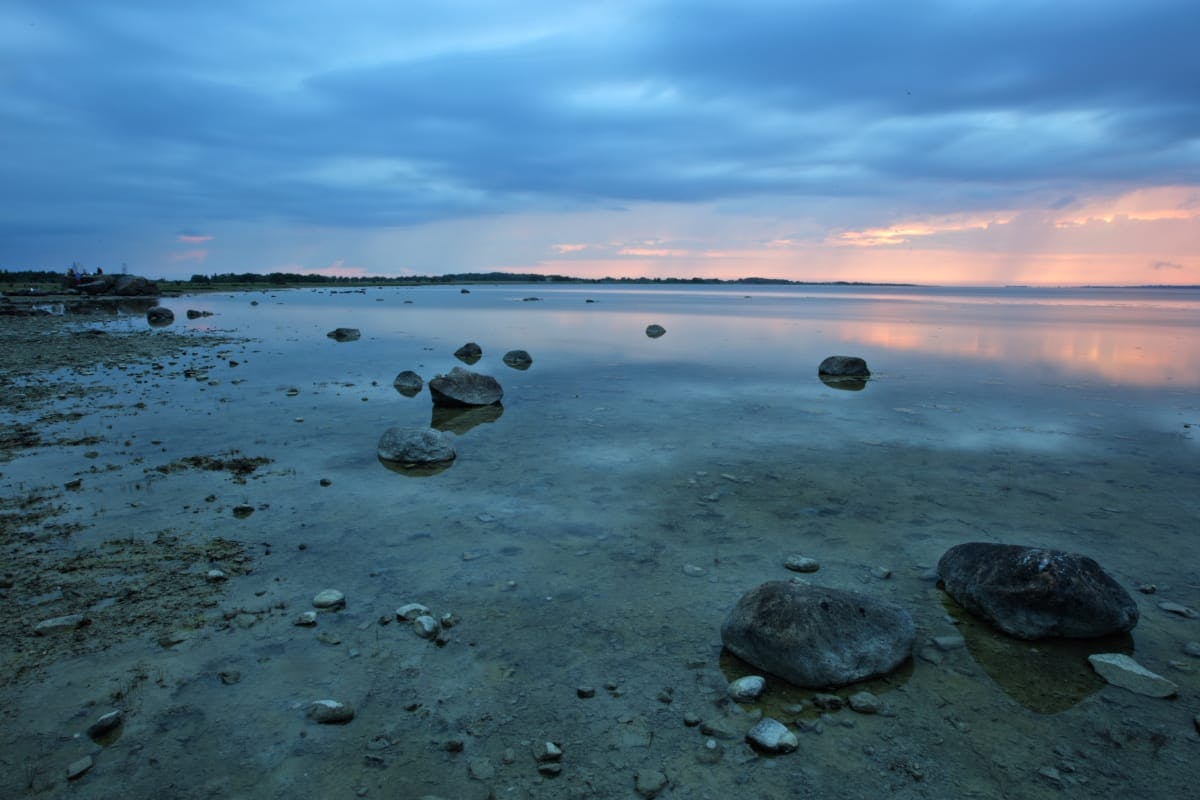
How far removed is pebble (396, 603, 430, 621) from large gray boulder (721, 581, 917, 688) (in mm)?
3104

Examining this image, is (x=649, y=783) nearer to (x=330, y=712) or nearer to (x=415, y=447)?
(x=330, y=712)

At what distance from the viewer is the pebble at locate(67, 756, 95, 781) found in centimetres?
434

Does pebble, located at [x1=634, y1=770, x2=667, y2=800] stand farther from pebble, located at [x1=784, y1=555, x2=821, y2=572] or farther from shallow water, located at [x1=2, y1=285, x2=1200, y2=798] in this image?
pebble, located at [x1=784, y1=555, x2=821, y2=572]

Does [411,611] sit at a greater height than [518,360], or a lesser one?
lesser

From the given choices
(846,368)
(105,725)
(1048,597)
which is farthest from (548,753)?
(846,368)

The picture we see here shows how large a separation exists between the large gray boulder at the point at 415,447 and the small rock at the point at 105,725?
7271 millimetres

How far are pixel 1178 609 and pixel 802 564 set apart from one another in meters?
3.83

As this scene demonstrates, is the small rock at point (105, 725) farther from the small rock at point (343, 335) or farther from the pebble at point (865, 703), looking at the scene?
the small rock at point (343, 335)

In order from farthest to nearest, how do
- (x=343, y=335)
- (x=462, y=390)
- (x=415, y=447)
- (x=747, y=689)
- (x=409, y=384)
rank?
(x=343, y=335) → (x=409, y=384) → (x=462, y=390) → (x=415, y=447) → (x=747, y=689)

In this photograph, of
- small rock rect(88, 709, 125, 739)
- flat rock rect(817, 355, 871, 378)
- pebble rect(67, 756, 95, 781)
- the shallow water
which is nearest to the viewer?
pebble rect(67, 756, 95, 781)

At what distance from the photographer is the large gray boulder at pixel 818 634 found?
18.1 ft

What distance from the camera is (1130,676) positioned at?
5547 millimetres

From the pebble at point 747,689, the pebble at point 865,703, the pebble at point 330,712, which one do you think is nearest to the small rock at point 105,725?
the pebble at point 330,712

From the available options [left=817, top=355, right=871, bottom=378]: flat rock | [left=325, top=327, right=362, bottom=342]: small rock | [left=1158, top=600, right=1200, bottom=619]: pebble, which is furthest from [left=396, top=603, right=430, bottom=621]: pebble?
[left=325, top=327, right=362, bottom=342]: small rock
